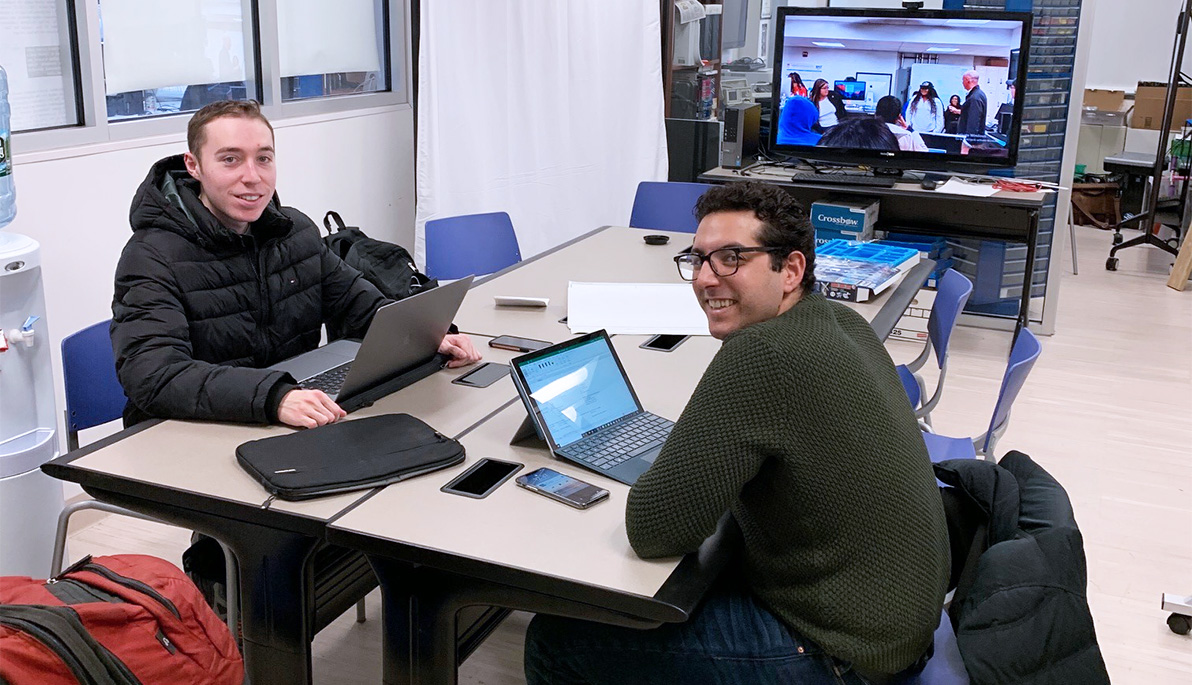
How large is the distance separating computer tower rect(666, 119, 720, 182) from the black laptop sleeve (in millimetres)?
3726

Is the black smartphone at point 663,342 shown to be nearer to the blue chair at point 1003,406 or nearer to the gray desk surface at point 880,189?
the blue chair at point 1003,406

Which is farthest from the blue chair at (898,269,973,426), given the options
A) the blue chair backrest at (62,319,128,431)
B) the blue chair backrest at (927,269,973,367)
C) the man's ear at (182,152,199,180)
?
the blue chair backrest at (62,319,128,431)

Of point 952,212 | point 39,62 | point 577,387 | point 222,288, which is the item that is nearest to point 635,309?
point 577,387

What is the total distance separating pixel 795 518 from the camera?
1535mm

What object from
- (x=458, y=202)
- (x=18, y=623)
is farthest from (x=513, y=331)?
(x=458, y=202)

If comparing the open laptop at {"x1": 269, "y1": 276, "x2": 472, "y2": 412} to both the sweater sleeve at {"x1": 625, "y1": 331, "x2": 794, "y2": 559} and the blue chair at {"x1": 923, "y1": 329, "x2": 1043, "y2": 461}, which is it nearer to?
the sweater sleeve at {"x1": 625, "y1": 331, "x2": 794, "y2": 559}

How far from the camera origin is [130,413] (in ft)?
7.27

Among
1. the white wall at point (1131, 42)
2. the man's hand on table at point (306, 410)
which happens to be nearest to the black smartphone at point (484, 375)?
the man's hand on table at point (306, 410)

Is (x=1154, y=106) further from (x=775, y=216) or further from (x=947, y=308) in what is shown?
(x=775, y=216)

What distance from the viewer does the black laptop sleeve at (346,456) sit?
168cm

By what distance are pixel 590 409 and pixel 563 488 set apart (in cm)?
28

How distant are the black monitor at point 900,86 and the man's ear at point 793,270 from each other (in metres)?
3.37

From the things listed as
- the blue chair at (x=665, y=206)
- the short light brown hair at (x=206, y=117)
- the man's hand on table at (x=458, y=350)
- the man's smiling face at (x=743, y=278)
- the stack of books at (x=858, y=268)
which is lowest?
the man's hand on table at (x=458, y=350)

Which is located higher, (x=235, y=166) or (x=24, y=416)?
(x=235, y=166)
